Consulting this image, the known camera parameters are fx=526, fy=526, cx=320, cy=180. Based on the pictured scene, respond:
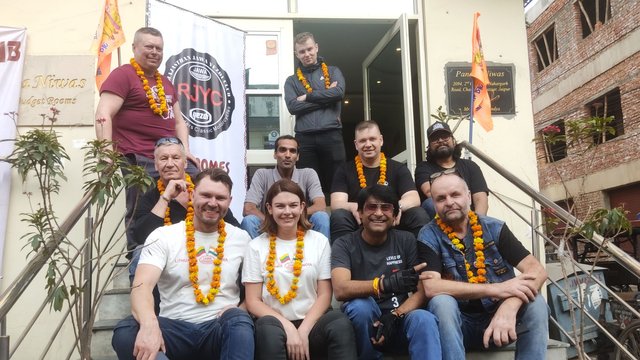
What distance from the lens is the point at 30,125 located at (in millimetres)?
4910

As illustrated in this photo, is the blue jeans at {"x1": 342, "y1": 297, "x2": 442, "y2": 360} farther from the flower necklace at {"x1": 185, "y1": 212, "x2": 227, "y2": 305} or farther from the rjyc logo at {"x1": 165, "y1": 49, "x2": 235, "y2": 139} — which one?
the rjyc logo at {"x1": 165, "y1": 49, "x2": 235, "y2": 139}

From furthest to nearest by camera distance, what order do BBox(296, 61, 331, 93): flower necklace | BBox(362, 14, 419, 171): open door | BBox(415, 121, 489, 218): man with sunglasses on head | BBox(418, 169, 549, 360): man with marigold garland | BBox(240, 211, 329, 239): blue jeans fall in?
BBox(362, 14, 419, 171): open door, BBox(296, 61, 331, 93): flower necklace, BBox(415, 121, 489, 218): man with sunglasses on head, BBox(240, 211, 329, 239): blue jeans, BBox(418, 169, 549, 360): man with marigold garland

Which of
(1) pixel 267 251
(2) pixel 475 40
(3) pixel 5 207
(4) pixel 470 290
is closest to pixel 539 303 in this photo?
(4) pixel 470 290

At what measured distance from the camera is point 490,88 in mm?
5453

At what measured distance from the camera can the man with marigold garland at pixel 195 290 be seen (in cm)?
254

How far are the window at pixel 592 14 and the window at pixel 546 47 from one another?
4.32 ft

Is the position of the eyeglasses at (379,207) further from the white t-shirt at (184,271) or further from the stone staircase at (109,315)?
the stone staircase at (109,315)

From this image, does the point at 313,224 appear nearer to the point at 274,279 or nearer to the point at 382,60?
the point at 274,279

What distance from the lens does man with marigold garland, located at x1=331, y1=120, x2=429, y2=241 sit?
370 cm

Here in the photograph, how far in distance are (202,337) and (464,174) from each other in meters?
2.45

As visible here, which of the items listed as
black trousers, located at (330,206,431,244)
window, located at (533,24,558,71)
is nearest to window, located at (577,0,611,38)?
window, located at (533,24,558,71)

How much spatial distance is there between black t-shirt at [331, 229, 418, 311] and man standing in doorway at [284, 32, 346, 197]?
5.01ft

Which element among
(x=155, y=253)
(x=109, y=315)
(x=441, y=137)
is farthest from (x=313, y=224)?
(x=109, y=315)

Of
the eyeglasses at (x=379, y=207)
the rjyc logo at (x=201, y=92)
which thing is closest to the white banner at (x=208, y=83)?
the rjyc logo at (x=201, y=92)
